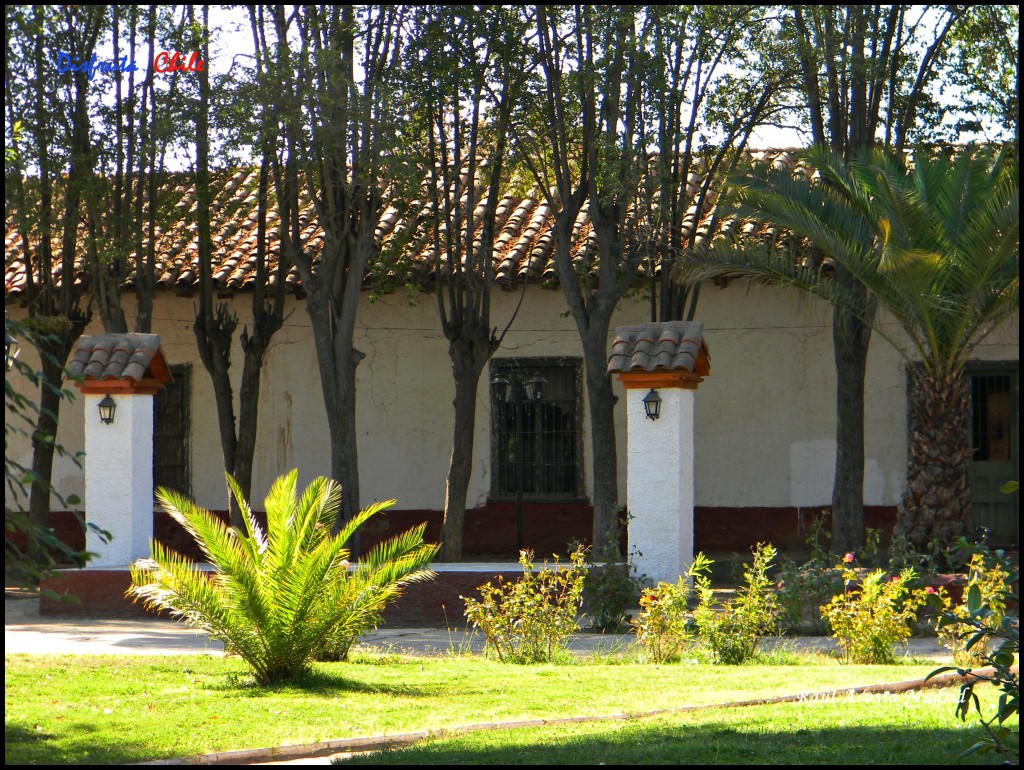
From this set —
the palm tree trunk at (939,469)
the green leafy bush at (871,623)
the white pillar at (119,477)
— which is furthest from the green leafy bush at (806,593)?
the white pillar at (119,477)

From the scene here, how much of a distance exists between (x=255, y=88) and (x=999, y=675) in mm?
9205

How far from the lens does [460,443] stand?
1416 centimetres

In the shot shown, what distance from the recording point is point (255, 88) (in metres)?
12.0

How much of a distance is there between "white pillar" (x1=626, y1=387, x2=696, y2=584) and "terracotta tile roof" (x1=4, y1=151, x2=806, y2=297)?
335cm

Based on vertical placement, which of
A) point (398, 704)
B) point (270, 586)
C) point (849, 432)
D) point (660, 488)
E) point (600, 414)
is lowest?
point (398, 704)

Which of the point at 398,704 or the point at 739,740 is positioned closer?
the point at 739,740

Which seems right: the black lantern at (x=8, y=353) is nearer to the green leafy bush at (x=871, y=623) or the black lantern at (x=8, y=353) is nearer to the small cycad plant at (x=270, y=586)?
the small cycad plant at (x=270, y=586)

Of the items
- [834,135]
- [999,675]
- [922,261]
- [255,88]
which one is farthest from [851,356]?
[999,675]

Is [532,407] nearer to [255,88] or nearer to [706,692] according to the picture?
[255,88]

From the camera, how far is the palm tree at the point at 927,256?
10.4 metres

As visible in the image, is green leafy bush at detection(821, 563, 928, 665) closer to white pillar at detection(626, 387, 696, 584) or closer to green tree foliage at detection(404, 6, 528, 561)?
white pillar at detection(626, 387, 696, 584)

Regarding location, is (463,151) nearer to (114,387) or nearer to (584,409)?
(584,409)

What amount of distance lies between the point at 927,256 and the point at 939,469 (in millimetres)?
2017

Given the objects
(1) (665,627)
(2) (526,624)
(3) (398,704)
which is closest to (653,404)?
(1) (665,627)
